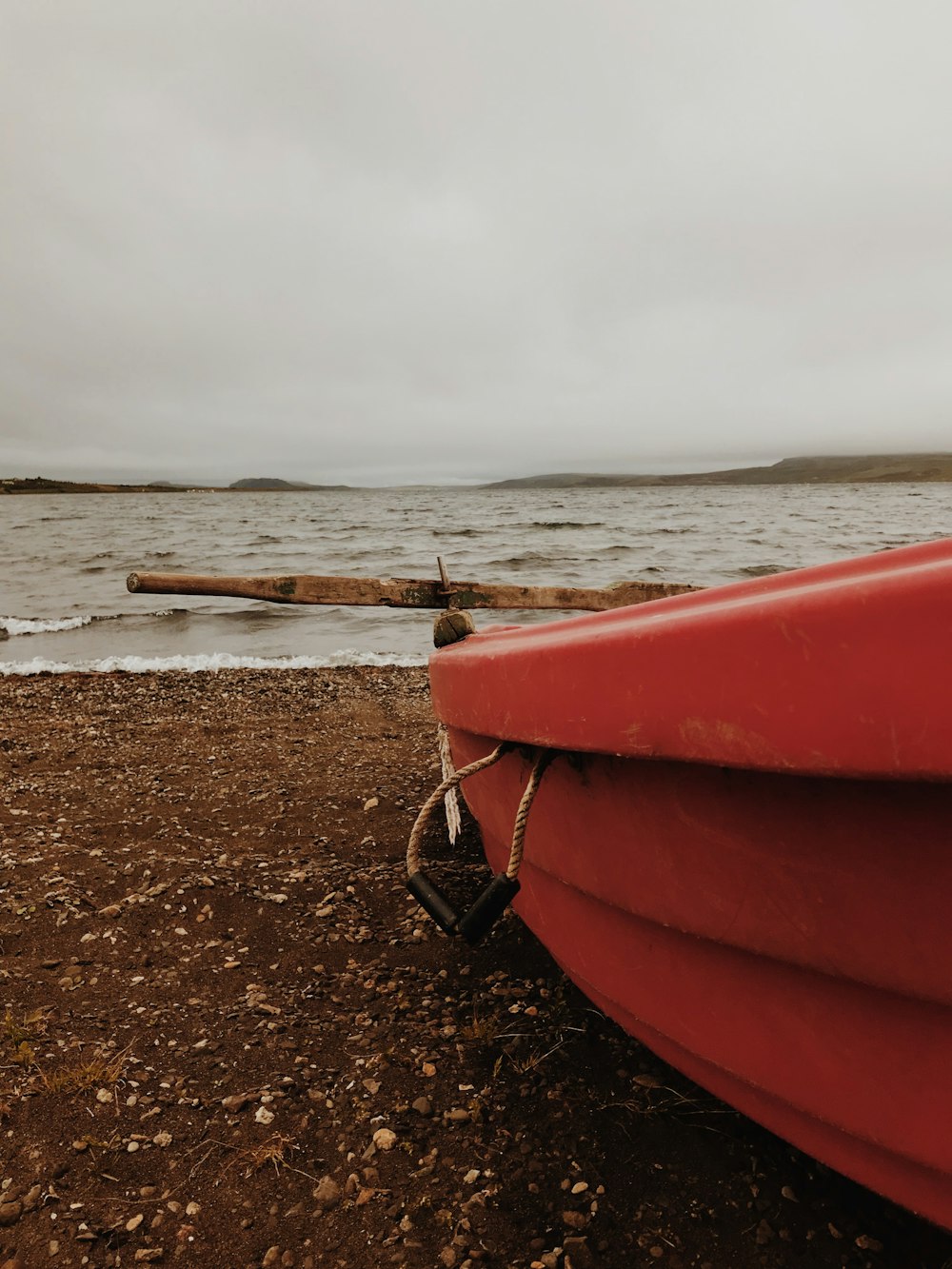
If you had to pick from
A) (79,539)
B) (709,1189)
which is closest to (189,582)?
(709,1189)

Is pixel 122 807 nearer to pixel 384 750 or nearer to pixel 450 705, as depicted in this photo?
pixel 384 750

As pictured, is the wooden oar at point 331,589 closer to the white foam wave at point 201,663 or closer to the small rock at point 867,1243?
the small rock at point 867,1243

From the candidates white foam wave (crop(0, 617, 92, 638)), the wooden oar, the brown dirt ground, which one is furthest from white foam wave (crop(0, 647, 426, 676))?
Result: the brown dirt ground

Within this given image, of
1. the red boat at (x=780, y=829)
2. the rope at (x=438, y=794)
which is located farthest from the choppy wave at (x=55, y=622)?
the red boat at (x=780, y=829)

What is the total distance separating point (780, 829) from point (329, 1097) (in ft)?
6.27

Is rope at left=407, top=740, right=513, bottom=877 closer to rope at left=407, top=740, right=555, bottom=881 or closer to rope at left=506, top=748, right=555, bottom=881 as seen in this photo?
rope at left=407, top=740, right=555, bottom=881

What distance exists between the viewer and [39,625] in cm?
1377

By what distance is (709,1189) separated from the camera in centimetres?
206

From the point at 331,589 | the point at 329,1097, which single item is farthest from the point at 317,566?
the point at 329,1097

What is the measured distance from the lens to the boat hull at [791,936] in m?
1.37

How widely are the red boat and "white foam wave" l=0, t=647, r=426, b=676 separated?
350 inches

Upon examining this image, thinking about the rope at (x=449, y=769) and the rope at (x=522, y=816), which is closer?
the rope at (x=522, y=816)

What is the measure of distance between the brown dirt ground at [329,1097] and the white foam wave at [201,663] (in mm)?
6335

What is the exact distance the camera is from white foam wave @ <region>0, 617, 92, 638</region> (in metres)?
13.3
